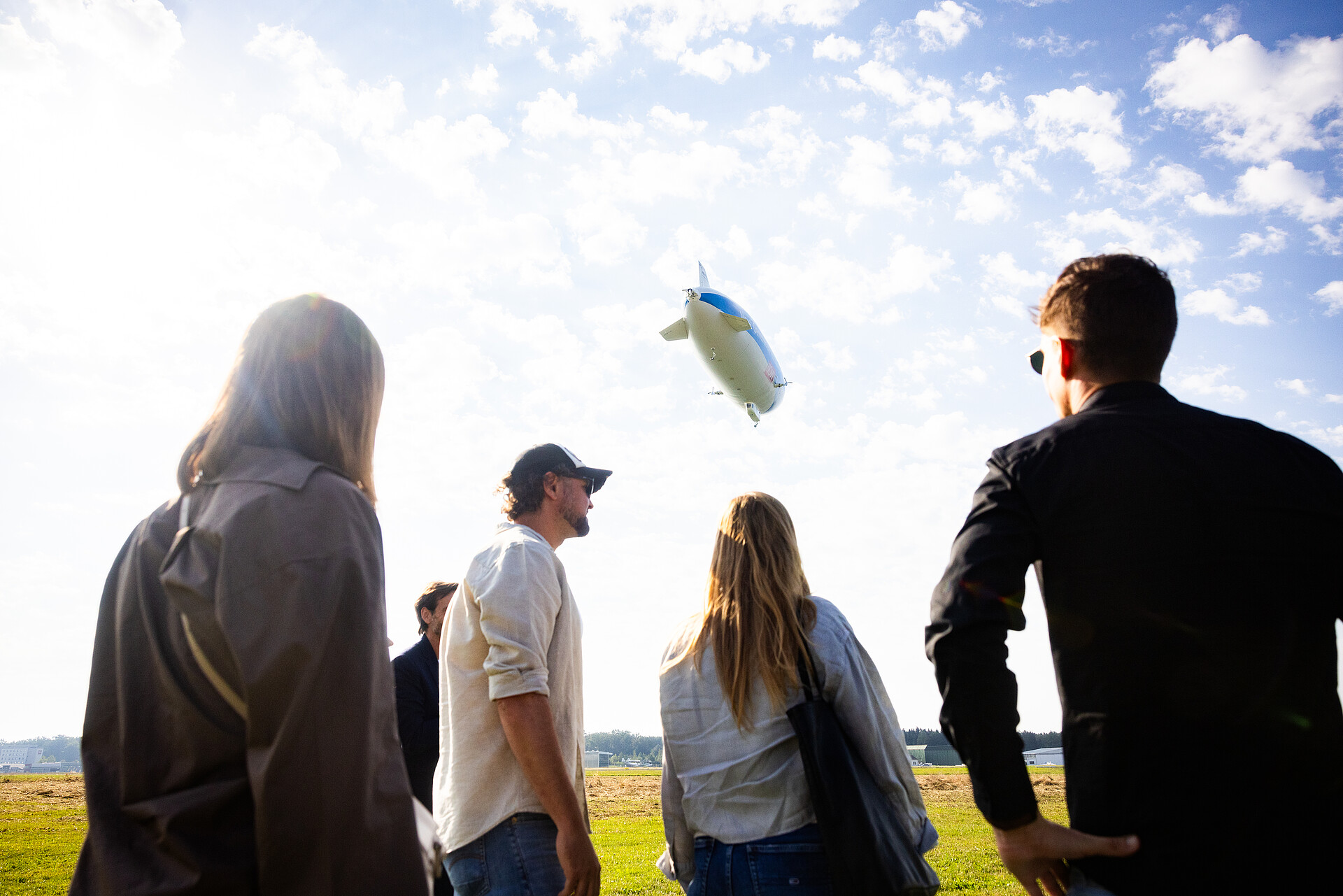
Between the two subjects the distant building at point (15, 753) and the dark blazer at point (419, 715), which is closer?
the dark blazer at point (419, 715)

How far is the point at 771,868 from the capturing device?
3.77 meters

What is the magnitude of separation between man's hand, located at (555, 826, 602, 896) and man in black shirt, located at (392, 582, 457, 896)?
8.51 ft

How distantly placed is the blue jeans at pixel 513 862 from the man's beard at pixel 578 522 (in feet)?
6.05

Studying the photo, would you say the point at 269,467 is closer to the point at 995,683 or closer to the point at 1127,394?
the point at 995,683

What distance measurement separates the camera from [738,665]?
4.11m

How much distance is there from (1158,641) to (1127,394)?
0.91 metres

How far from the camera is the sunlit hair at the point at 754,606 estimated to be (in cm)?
405

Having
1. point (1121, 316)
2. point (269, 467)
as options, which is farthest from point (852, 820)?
point (269, 467)

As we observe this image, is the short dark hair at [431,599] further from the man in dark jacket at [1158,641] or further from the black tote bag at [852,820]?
the man in dark jacket at [1158,641]

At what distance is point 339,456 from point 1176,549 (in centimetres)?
265

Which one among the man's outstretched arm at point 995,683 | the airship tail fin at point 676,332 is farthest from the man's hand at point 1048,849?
the airship tail fin at point 676,332

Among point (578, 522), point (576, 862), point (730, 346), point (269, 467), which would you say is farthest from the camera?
point (730, 346)

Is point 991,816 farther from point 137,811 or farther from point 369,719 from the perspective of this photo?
point 137,811

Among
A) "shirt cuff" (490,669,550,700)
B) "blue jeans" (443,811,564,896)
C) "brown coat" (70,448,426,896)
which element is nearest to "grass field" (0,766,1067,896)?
"blue jeans" (443,811,564,896)
